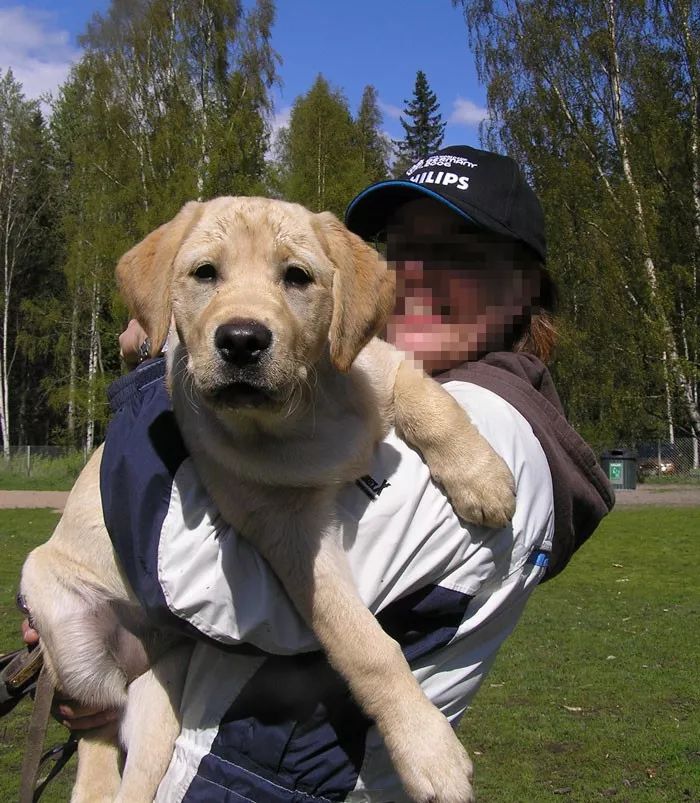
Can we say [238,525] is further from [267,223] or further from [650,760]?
[650,760]

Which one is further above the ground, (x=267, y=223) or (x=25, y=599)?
(x=267, y=223)

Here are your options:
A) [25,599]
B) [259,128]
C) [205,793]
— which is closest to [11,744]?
[25,599]

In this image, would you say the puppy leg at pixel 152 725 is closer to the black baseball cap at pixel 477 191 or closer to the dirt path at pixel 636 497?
the black baseball cap at pixel 477 191

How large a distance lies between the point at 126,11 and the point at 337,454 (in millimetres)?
30352

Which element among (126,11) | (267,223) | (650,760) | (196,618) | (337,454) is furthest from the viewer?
(126,11)

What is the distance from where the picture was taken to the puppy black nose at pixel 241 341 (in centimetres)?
230

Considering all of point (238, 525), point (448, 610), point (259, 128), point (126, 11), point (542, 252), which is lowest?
point (448, 610)

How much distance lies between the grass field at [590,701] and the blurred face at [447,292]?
358 centimetres

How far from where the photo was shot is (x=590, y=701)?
24.4 ft

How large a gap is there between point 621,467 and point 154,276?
24.7m

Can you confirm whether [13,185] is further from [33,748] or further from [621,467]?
[33,748]

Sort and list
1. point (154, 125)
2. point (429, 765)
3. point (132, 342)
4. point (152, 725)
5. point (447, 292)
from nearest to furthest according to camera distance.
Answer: point (429, 765) < point (152, 725) < point (447, 292) < point (132, 342) < point (154, 125)

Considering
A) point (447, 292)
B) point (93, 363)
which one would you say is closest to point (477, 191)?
point (447, 292)

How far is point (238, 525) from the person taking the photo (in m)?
2.23
